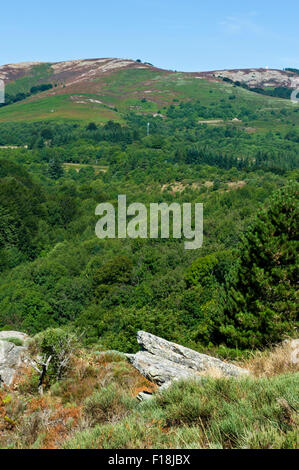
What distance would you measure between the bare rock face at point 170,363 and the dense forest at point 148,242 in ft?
8.94

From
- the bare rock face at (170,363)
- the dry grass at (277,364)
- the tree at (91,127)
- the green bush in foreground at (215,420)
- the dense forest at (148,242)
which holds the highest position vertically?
the tree at (91,127)

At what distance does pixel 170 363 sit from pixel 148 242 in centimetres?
5011

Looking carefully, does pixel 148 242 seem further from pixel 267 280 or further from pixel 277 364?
pixel 277 364

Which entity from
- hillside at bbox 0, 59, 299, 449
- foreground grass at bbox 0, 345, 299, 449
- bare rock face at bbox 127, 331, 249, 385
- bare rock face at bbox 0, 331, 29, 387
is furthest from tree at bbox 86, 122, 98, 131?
foreground grass at bbox 0, 345, 299, 449

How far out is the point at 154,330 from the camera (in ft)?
82.0

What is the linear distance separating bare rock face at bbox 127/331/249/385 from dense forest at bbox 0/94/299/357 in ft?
8.94

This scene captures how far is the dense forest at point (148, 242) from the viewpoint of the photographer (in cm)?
1439

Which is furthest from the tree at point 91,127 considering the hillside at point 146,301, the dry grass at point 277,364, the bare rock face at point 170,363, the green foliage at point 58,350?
the dry grass at point 277,364

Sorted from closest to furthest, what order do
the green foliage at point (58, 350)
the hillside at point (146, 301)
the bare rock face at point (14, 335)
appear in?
1. the hillside at point (146, 301)
2. the green foliage at point (58, 350)
3. the bare rock face at point (14, 335)

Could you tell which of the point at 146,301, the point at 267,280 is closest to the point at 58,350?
the point at 267,280

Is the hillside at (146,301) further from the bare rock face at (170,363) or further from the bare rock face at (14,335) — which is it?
the bare rock face at (14,335)

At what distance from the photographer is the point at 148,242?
59.3m

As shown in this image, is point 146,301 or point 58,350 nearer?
point 58,350

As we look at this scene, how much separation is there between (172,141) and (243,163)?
46.5 m
